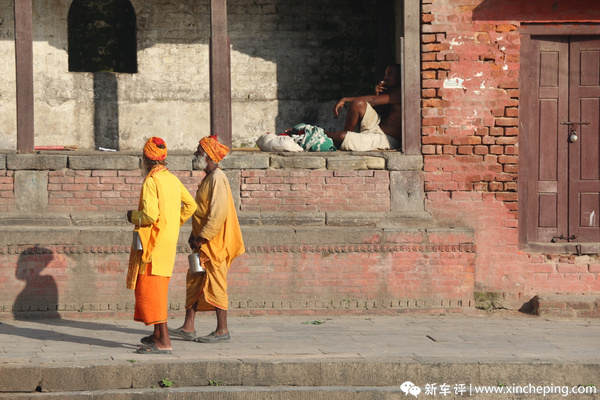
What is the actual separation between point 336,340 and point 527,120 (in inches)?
138

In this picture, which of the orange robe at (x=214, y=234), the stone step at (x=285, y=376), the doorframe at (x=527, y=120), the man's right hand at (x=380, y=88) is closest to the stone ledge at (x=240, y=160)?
the man's right hand at (x=380, y=88)

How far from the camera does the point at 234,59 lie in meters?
10.9

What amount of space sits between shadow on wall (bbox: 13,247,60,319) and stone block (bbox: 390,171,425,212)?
346cm

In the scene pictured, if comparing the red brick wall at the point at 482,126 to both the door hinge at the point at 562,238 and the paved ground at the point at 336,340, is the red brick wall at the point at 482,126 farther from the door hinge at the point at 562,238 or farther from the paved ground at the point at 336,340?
the paved ground at the point at 336,340

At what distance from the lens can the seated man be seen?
9.28m

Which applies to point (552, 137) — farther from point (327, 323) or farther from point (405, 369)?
point (405, 369)

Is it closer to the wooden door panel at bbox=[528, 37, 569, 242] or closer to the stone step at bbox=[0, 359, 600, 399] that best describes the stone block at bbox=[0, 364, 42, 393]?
the stone step at bbox=[0, 359, 600, 399]

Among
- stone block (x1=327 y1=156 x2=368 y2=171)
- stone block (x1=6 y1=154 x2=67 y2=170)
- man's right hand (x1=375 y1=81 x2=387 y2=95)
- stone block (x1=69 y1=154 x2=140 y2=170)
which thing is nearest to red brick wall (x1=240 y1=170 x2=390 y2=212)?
stone block (x1=327 y1=156 x2=368 y2=171)

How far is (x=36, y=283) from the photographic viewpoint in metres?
8.38

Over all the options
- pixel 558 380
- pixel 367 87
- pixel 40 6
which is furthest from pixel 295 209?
pixel 40 6

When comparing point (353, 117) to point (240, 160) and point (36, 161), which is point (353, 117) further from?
point (36, 161)

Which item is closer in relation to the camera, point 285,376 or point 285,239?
point 285,376

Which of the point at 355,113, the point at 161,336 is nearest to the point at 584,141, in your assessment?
the point at 355,113

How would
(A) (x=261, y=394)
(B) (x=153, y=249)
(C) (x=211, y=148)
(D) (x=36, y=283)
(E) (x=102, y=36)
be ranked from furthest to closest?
(E) (x=102, y=36)
(D) (x=36, y=283)
(C) (x=211, y=148)
(B) (x=153, y=249)
(A) (x=261, y=394)
